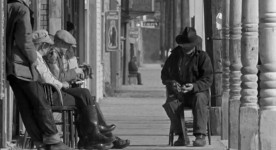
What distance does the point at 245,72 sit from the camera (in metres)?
15.5

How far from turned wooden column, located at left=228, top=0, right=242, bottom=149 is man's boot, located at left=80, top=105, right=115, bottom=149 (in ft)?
6.45

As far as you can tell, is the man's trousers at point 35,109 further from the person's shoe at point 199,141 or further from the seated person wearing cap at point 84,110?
the person's shoe at point 199,141

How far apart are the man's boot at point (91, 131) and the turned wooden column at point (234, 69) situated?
1967 mm

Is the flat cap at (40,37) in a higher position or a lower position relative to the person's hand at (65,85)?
higher

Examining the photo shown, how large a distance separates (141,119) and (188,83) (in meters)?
7.30

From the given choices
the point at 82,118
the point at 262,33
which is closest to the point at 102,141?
the point at 82,118

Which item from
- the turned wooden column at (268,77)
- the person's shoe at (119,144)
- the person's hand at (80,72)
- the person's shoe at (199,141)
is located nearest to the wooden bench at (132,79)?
the person's shoe at (199,141)

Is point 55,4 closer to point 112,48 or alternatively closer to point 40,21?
point 40,21

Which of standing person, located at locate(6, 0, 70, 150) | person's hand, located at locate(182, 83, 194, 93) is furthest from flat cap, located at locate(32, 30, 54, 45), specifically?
person's hand, located at locate(182, 83, 194, 93)

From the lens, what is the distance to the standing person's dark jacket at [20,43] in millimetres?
13055

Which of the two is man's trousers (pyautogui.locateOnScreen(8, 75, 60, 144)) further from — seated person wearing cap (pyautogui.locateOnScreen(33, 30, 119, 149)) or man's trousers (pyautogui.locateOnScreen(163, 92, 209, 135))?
man's trousers (pyautogui.locateOnScreen(163, 92, 209, 135))

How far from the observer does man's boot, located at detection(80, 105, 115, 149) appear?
49.8 ft

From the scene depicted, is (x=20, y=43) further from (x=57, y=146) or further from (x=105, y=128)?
(x=105, y=128)

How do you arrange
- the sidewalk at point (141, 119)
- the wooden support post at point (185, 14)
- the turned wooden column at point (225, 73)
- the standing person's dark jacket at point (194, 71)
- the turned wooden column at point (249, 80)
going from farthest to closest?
the wooden support post at point (185, 14), the turned wooden column at point (225, 73), the sidewalk at point (141, 119), the standing person's dark jacket at point (194, 71), the turned wooden column at point (249, 80)
